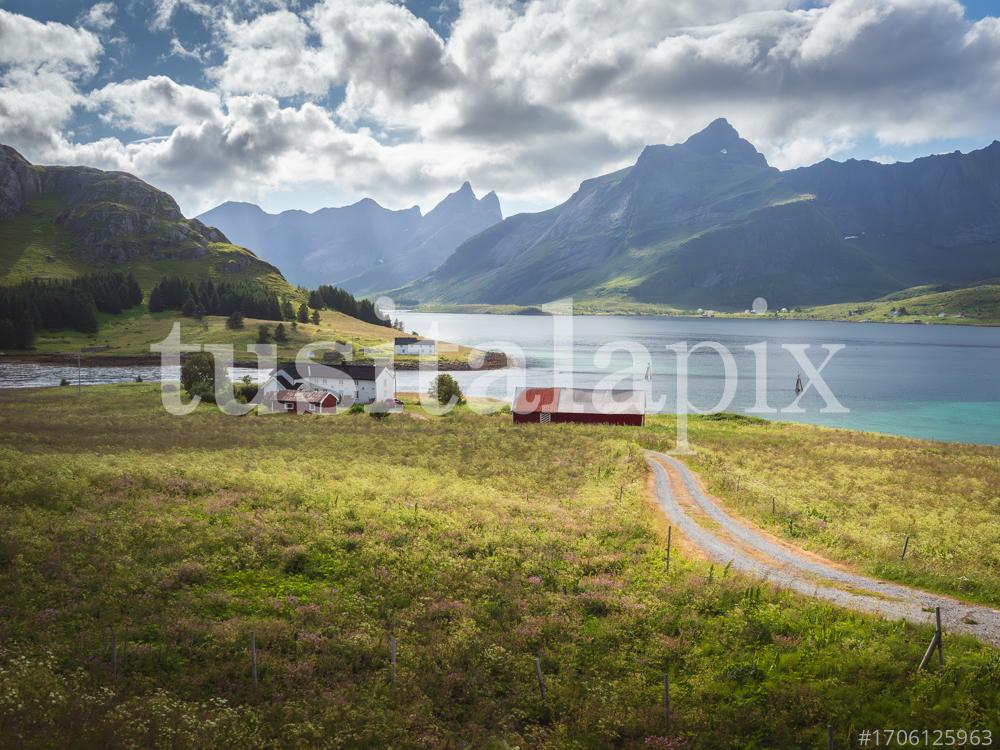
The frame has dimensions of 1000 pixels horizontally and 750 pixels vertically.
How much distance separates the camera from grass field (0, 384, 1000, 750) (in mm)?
13281

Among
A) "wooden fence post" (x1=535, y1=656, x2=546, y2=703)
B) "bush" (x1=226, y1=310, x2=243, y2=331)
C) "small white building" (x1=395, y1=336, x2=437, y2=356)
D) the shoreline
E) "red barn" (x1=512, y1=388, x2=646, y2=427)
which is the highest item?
"bush" (x1=226, y1=310, x2=243, y2=331)

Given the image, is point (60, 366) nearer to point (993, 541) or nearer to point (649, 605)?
point (649, 605)

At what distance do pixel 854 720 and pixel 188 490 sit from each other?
1142 inches

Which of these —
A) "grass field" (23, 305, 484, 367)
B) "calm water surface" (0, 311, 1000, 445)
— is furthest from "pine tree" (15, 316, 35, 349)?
"calm water surface" (0, 311, 1000, 445)

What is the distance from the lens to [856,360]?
7008 inches

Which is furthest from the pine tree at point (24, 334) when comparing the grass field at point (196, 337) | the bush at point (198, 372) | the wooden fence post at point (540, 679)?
the wooden fence post at point (540, 679)

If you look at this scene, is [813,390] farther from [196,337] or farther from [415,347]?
[196,337]

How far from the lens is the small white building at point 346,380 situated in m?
88.0

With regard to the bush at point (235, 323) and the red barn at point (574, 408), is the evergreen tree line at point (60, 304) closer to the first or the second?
the bush at point (235, 323)

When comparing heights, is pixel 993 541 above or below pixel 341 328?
below

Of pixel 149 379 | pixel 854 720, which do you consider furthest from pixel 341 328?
pixel 854 720

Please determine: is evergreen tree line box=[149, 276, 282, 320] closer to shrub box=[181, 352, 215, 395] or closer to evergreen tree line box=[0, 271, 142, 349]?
evergreen tree line box=[0, 271, 142, 349]

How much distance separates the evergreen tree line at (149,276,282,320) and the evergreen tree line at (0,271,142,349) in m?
9.92

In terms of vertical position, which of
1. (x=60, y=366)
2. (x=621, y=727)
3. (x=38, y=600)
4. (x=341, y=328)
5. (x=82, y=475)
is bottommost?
(x=621, y=727)
